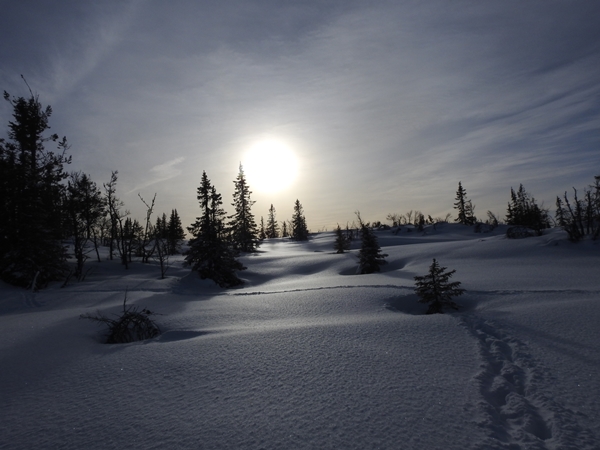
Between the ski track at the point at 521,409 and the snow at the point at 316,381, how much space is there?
0.01 m

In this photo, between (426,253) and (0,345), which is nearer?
(0,345)

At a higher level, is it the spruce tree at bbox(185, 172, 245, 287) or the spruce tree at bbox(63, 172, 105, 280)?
the spruce tree at bbox(63, 172, 105, 280)

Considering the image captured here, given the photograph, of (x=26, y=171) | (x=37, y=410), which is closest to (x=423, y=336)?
(x=37, y=410)

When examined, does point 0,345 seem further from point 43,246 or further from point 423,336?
point 43,246

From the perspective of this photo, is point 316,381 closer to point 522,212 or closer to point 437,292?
point 437,292

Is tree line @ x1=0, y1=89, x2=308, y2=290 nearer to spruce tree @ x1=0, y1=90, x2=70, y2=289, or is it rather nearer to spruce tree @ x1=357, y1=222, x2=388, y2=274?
spruce tree @ x1=0, y1=90, x2=70, y2=289

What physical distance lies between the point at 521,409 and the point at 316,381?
2115 millimetres

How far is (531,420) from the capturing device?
2898mm

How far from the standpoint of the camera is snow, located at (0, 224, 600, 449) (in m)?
2.69

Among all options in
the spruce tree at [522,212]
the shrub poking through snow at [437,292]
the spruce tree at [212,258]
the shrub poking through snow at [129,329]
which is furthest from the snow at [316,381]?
the spruce tree at [522,212]

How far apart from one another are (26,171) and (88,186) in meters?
8.20

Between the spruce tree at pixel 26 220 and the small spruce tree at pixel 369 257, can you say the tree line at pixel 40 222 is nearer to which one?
the spruce tree at pixel 26 220

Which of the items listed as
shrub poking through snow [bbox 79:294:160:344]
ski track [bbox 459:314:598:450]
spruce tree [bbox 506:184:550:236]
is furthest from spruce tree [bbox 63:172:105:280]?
spruce tree [bbox 506:184:550:236]

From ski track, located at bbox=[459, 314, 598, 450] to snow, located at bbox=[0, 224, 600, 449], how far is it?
0.6 inches
